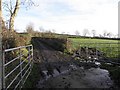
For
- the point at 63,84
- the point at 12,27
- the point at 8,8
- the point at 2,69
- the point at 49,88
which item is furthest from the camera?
the point at 8,8

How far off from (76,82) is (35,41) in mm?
21655

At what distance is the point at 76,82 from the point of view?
10.6 metres

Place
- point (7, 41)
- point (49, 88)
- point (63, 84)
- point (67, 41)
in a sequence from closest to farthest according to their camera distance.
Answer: point (49, 88)
point (63, 84)
point (7, 41)
point (67, 41)

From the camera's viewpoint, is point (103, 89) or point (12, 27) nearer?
point (103, 89)

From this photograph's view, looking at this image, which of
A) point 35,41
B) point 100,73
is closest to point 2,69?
point 100,73

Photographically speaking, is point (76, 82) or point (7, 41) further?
point (7, 41)

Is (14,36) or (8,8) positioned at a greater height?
(8,8)

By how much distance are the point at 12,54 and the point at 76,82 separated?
22.8 feet

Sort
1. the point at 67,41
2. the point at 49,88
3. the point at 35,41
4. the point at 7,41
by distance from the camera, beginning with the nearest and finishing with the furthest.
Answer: the point at 49,88, the point at 7,41, the point at 67,41, the point at 35,41

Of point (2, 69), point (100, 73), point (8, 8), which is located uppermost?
point (8, 8)

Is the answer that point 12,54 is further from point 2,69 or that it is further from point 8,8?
point 2,69

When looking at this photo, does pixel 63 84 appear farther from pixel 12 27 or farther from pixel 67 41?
pixel 67 41

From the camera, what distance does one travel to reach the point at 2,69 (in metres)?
5.45

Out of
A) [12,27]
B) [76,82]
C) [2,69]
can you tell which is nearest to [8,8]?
[12,27]
